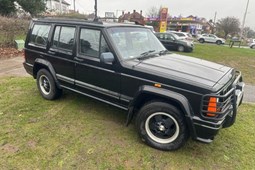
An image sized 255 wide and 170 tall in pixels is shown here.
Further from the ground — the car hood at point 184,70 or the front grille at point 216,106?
the car hood at point 184,70

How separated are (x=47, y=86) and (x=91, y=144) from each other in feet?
7.47

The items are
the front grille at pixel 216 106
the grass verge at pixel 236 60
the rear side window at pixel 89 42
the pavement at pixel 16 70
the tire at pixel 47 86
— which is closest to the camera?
the front grille at pixel 216 106

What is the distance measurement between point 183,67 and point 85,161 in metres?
2.02

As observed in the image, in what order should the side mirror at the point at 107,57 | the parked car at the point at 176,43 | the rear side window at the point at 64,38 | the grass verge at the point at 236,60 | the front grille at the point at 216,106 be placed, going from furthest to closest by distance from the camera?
the parked car at the point at 176,43, the grass verge at the point at 236,60, the rear side window at the point at 64,38, the side mirror at the point at 107,57, the front grille at the point at 216,106

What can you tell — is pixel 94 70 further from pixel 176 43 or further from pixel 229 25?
pixel 229 25

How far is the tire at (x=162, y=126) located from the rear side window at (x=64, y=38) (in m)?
1.98

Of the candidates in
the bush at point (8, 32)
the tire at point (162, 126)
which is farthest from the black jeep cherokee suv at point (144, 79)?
the bush at point (8, 32)

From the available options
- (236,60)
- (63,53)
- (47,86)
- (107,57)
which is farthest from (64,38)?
(236,60)

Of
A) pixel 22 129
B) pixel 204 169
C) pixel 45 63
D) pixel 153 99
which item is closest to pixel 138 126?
pixel 153 99

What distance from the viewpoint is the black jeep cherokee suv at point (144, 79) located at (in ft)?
9.86

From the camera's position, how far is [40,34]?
16.2ft

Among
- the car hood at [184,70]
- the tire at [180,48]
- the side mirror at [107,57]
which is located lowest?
the tire at [180,48]

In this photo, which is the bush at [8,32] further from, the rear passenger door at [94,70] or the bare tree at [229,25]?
the bare tree at [229,25]

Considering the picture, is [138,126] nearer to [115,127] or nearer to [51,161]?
[115,127]
